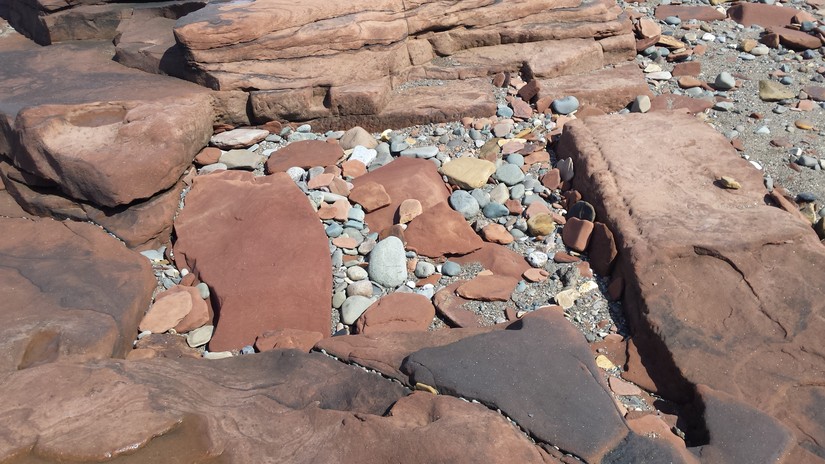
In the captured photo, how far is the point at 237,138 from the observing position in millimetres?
4160

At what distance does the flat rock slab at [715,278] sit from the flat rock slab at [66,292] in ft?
6.68

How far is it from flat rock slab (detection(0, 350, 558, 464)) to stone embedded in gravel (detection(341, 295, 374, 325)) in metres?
0.64

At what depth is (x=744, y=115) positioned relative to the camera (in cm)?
424

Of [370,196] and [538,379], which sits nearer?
[538,379]

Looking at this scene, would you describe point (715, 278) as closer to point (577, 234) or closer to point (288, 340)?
point (577, 234)

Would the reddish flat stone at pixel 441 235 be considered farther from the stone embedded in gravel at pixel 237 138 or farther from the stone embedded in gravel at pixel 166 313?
the stone embedded in gravel at pixel 237 138

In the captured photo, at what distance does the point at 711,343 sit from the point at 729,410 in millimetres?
367

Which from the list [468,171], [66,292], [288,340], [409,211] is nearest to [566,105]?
[468,171]

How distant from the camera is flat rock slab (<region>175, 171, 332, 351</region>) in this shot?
2.97 meters

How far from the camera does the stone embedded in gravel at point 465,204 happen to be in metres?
3.56

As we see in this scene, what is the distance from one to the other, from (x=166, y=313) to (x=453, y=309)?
1.21m

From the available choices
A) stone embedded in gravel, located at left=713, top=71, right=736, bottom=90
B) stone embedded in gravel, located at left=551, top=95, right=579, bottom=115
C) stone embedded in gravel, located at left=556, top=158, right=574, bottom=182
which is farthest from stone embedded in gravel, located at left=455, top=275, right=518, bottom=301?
stone embedded in gravel, located at left=713, top=71, right=736, bottom=90

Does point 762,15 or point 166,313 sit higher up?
point 762,15

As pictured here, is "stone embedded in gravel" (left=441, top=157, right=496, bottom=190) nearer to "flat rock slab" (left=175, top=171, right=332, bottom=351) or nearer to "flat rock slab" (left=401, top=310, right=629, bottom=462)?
"flat rock slab" (left=175, top=171, right=332, bottom=351)
